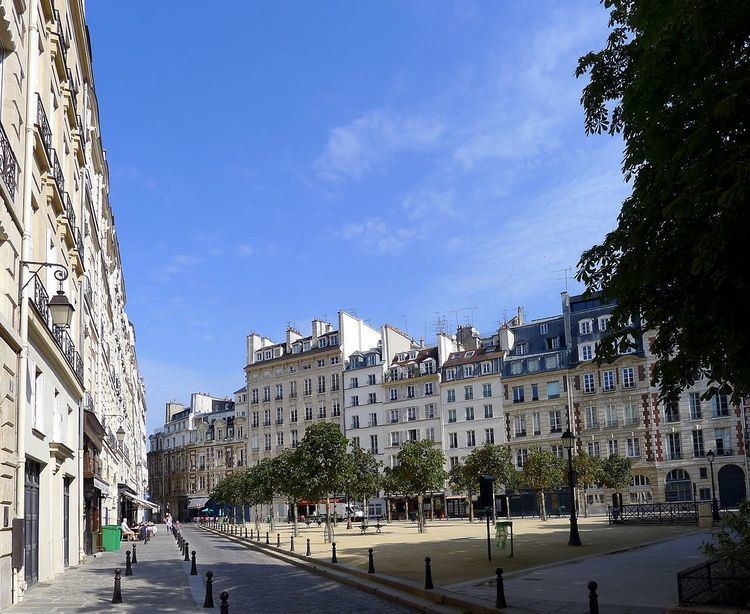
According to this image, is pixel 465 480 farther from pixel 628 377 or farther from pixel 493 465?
pixel 628 377

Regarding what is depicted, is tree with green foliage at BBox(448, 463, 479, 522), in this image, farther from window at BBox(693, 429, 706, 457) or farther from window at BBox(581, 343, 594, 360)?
window at BBox(693, 429, 706, 457)

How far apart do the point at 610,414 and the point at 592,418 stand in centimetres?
172

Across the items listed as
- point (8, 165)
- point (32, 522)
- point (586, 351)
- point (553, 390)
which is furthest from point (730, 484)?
point (8, 165)

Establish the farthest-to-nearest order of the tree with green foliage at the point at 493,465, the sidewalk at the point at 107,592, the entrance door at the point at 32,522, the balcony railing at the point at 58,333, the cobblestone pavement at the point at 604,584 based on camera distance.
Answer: the tree with green foliage at the point at 493,465
the entrance door at the point at 32,522
the balcony railing at the point at 58,333
the sidewalk at the point at 107,592
the cobblestone pavement at the point at 604,584

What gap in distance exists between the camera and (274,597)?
660 inches

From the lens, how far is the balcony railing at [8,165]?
45.7 ft

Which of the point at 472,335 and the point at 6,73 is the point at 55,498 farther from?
the point at 472,335

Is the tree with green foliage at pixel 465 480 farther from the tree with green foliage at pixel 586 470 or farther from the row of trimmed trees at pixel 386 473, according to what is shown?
the tree with green foliage at pixel 586 470

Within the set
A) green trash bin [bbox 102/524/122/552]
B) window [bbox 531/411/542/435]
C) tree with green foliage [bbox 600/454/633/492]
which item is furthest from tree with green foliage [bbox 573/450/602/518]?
green trash bin [bbox 102/524/122/552]

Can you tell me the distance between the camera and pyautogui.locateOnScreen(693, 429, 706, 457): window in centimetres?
6338

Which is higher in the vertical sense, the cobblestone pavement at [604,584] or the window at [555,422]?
the window at [555,422]

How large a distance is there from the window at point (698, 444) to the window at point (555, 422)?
38.4 feet

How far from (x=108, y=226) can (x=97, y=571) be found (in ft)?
85.5

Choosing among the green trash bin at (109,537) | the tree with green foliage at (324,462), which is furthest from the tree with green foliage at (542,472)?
the green trash bin at (109,537)
